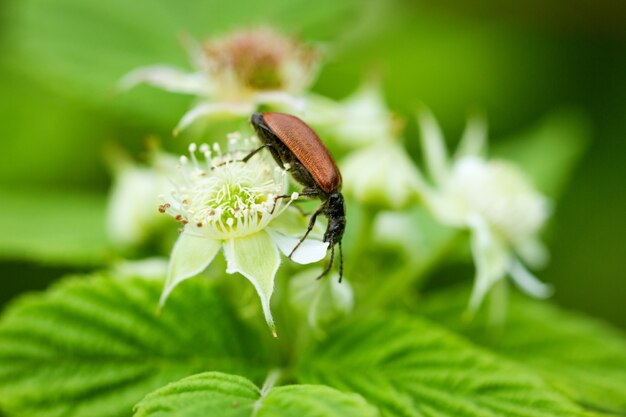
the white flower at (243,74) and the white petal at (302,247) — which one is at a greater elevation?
the white flower at (243,74)

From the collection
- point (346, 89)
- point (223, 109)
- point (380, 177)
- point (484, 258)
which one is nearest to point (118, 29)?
point (223, 109)

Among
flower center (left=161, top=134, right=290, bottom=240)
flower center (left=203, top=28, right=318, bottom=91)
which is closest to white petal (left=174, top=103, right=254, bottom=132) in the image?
flower center (left=203, top=28, right=318, bottom=91)

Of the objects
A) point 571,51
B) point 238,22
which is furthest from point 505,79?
point 238,22

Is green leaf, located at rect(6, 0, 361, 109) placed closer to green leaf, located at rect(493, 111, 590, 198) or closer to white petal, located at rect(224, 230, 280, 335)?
green leaf, located at rect(493, 111, 590, 198)

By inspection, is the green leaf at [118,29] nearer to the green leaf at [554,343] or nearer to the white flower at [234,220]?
the white flower at [234,220]

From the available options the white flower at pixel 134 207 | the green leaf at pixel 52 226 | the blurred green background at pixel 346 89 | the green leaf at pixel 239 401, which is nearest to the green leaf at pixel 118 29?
the blurred green background at pixel 346 89

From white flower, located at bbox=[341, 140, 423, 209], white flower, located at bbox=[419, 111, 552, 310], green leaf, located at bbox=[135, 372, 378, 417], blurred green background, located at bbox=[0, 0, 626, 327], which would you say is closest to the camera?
green leaf, located at bbox=[135, 372, 378, 417]
